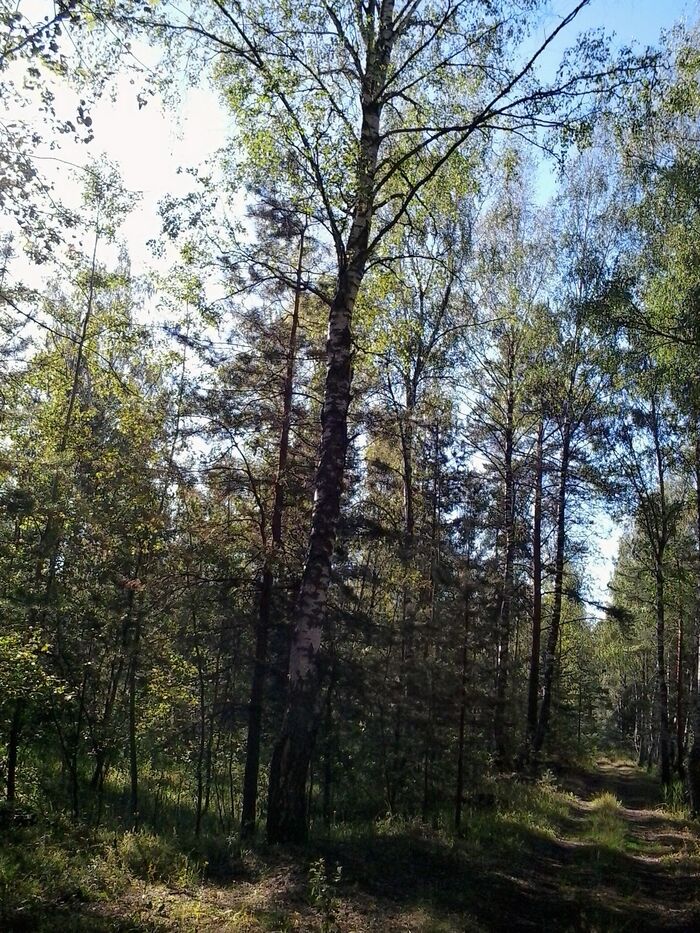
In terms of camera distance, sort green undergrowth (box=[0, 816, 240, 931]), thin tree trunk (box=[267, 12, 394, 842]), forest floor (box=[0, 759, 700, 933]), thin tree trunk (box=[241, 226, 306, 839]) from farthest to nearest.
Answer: thin tree trunk (box=[241, 226, 306, 839]) → thin tree trunk (box=[267, 12, 394, 842]) → forest floor (box=[0, 759, 700, 933]) → green undergrowth (box=[0, 816, 240, 931])

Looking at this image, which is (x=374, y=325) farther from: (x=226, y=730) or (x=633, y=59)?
(x=226, y=730)

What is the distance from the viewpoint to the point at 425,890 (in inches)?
259

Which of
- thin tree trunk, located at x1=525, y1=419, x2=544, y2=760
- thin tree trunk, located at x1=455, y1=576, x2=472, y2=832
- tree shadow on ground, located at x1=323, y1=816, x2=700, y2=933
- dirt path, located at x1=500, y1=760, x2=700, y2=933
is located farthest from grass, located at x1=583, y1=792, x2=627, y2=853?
thin tree trunk, located at x1=525, y1=419, x2=544, y2=760

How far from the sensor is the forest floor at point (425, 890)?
4.97 meters

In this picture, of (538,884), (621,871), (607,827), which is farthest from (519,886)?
(607,827)

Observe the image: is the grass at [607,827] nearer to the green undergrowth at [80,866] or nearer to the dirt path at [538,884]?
the dirt path at [538,884]

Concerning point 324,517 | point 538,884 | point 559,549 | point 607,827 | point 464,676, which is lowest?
point 607,827

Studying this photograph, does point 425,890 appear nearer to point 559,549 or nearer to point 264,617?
point 264,617

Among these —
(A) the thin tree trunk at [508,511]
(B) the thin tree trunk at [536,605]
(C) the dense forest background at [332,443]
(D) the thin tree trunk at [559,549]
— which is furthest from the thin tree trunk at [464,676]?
(D) the thin tree trunk at [559,549]

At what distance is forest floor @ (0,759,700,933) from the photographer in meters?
4.97

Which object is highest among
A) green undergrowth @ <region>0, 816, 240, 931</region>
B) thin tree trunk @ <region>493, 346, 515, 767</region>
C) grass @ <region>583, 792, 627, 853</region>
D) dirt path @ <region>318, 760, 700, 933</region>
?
thin tree trunk @ <region>493, 346, 515, 767</region>

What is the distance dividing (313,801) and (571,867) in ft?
29.0

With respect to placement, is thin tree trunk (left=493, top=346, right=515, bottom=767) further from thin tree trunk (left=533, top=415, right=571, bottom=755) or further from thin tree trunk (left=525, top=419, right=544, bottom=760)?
thin tree trunk (left=533, top=415, right=571, bottom=755)

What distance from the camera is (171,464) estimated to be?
39.0ft
